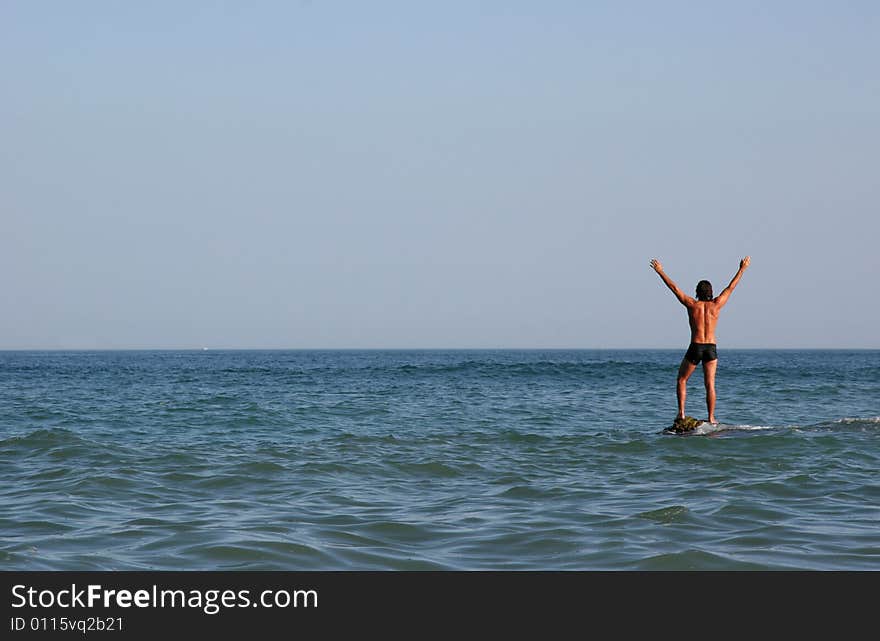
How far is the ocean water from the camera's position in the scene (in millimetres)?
6852

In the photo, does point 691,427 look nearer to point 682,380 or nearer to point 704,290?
point 682,380

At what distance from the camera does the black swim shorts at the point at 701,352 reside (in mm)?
14523

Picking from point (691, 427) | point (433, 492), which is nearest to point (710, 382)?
point (691, 427)

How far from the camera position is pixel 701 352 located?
1455 centimetres

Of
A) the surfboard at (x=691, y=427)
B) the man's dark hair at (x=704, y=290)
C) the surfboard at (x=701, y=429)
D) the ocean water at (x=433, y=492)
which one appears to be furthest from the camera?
the man's dark hair at (x=704, y=290)

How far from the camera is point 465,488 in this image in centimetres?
994

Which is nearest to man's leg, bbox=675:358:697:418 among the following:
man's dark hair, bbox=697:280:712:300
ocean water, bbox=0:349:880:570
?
ocean water, bbox=0:349:880:570

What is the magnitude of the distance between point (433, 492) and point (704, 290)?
6.77 meters

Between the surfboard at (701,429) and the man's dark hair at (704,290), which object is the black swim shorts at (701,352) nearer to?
the man's dark hair at (704,290)

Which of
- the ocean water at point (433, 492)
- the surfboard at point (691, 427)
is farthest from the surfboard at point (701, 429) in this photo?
the ocean water at point (433, 492)

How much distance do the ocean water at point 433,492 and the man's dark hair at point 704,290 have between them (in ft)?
6.79

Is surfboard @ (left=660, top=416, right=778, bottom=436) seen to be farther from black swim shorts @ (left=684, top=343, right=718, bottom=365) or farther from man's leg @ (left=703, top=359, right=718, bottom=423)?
black swim shorts @ (left=684, top=343, right=718, bottom=365)
